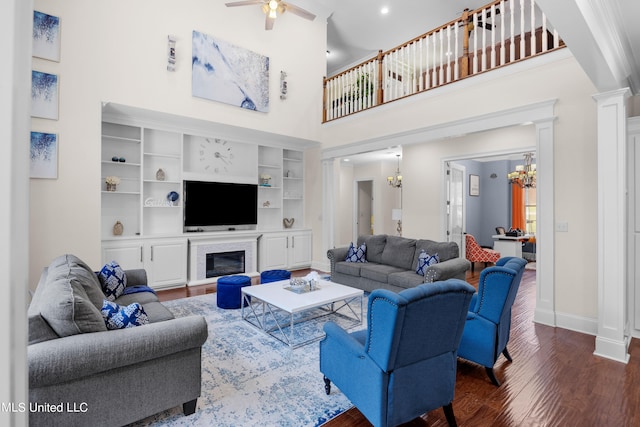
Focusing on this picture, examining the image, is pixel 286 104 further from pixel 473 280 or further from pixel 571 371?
pixel 571 371

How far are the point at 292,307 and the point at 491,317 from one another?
1706mm

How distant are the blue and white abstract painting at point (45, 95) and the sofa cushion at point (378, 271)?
466 cm

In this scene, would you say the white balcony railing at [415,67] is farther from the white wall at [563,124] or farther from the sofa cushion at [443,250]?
the sofa cushion at [443,250]

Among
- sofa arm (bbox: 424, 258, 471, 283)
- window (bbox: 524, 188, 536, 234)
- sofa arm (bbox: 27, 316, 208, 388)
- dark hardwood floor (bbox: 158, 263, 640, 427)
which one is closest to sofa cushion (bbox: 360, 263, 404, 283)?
sofa arm (bbox: 424, 258, 471, 283)

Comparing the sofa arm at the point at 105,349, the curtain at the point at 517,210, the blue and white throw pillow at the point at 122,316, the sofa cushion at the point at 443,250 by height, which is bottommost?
the sofa arm at the point at 105,349

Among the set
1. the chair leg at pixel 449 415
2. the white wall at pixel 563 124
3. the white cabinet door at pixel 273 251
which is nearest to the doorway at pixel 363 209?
the white cabinet door at pixel 273 251

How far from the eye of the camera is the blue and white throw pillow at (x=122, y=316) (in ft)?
6.78

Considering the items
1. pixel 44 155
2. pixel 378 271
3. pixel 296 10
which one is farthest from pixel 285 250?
pixel 296 10

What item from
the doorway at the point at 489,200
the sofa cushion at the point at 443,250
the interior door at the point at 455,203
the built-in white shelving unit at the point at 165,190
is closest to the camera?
the sofa cushion at the point at 443,250

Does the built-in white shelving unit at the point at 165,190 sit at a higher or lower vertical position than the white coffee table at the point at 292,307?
higher

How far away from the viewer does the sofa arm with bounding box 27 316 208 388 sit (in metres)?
1.70

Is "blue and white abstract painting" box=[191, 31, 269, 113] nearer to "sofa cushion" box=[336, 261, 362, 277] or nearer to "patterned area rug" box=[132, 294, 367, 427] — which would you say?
"sofa cushion" box=[336, 261, 362, 277]

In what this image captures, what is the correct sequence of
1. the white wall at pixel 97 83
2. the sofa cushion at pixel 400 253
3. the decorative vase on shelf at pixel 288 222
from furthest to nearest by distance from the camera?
the decorative vase on shelf at pixel 288 222 → the sofa cushion at pixel 400 253 → the white wall at pixel 97 83

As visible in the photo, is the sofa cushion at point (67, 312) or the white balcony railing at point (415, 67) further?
the white balcony railing at point (415, 67)
